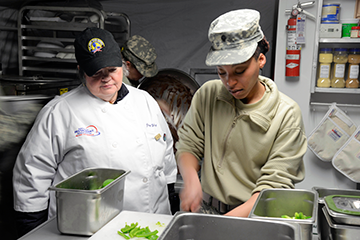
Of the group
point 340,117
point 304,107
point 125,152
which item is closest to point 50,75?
point 125,152

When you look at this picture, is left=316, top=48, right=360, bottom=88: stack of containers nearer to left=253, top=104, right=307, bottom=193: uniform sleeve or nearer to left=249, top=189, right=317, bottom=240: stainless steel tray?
left=253, top=104, right=307, bottom=193: uniform sleeve

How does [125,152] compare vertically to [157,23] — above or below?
below

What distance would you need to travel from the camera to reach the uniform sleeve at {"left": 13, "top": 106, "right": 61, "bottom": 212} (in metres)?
1.38

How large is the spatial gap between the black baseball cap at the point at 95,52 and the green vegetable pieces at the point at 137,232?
73 cm

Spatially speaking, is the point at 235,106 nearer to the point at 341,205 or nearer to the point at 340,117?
the point at 341,205

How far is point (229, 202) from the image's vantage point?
133cm

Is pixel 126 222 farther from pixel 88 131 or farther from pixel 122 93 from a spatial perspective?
pixel 122 93

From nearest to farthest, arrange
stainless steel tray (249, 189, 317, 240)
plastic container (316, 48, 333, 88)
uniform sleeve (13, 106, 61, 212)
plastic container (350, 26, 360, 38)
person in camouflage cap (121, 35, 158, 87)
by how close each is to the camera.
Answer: stainless steel tray (249, 189, 317, 240) → uniform sleeve (13, 106, 61, 212) → plastic container (350, 26, 360, 38) → plastic container (316, 48, 333, 88) → person in camouflage cap (121, 35, 158, 87)

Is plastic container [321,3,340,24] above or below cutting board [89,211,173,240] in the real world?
above

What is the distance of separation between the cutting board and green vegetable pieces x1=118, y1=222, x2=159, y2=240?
22mm

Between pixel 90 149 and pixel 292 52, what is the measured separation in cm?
188

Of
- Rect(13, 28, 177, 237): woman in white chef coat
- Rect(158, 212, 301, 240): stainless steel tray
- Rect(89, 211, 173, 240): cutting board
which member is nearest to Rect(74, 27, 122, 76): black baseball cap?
Rect(13, 28, 177, 237): woman in white chef coat

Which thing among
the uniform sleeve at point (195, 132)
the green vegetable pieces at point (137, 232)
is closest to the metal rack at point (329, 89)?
the uniform sleeve at point (195, 132)

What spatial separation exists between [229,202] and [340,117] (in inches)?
67.0
